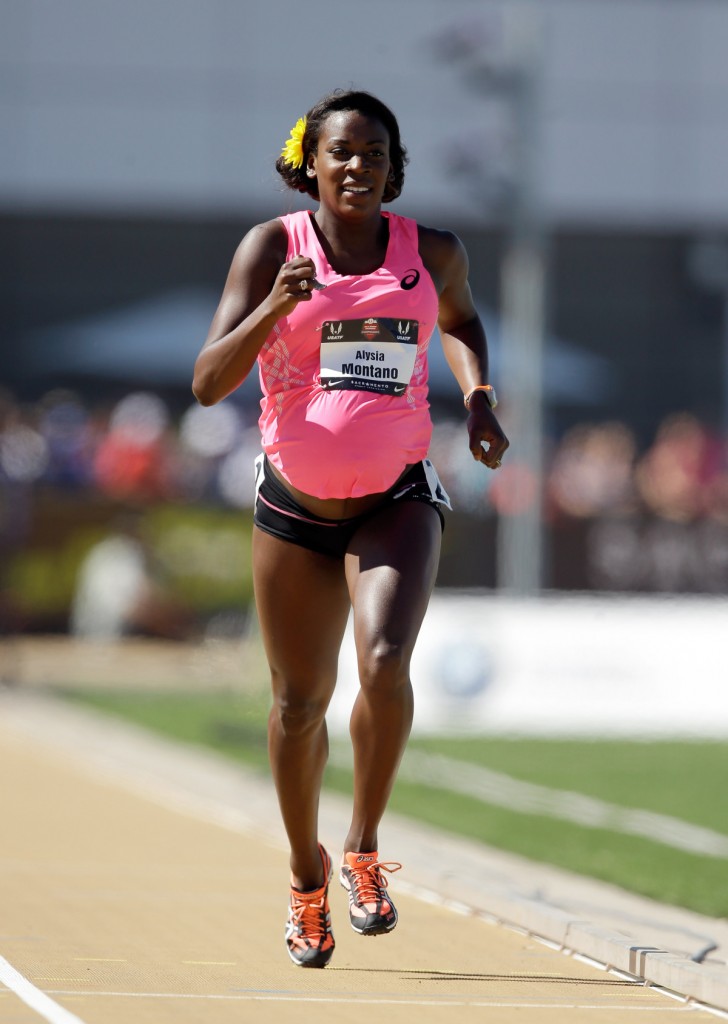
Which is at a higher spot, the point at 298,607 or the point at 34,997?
the point at 298,607

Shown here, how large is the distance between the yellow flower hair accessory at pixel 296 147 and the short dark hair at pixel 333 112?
12 millimetres

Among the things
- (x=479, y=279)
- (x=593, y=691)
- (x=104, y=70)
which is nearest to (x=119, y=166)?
(x=104, y=70)

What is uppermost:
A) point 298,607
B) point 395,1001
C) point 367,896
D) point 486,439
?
point 486,439

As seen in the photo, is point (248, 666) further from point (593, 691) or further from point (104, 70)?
point (104, 70)

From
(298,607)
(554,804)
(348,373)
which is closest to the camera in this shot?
(348,373)

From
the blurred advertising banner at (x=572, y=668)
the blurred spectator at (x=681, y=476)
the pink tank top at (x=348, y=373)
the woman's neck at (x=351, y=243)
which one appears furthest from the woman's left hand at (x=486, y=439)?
the blurred spectator at (x=681, y=476)

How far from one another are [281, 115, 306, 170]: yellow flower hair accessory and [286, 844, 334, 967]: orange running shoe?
2006 mm

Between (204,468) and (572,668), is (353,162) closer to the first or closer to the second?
(572,668)

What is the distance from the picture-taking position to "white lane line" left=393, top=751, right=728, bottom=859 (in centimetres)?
1019

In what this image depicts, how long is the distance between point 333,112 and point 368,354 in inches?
27.2

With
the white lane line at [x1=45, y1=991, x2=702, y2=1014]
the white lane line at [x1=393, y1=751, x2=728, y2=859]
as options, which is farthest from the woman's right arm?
the white lane line at [x1=393, y1=751, x2=728, y2=859]

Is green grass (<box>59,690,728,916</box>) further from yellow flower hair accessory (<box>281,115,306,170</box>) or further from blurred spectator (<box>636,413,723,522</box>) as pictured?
blurred spectator (<box>636,413,723,522</box>)

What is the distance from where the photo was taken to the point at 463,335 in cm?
649

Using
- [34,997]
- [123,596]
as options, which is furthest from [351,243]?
[123,596]
